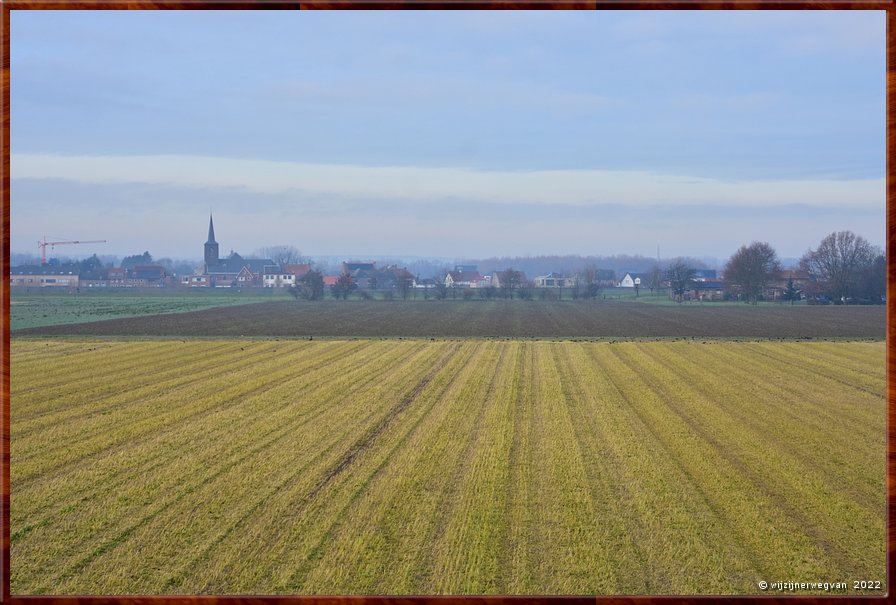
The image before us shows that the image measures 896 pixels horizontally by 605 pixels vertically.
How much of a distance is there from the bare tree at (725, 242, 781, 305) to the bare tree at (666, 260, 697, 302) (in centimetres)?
544

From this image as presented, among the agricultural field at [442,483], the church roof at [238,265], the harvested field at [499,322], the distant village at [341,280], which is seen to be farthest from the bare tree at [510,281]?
the agricultural field at [442,483]

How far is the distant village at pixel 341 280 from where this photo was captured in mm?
76000

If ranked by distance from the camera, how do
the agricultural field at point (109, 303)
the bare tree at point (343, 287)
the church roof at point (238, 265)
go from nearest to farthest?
the agricultural field at point (109, 303)
the bare tree at point (343, 287)
the church roof at point (238, 265)

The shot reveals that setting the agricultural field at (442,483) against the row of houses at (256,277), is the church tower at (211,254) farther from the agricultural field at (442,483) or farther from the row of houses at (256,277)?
the agricultural field at (442,483)

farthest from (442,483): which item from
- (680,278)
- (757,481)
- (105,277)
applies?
(105,277)

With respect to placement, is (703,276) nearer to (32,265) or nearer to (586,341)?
(586,341)

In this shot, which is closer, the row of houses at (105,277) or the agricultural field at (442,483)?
the agricultural field at (442,483)

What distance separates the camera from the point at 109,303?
64.6m

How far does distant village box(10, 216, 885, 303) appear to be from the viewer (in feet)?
249

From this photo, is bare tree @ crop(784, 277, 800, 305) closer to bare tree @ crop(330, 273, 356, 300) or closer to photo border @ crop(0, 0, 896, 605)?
bare tree @ crop(330, 273, 356, 300)

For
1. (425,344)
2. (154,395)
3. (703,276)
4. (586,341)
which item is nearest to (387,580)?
(154,395)

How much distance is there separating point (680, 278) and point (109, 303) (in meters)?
53.6

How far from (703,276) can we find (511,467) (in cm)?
7570

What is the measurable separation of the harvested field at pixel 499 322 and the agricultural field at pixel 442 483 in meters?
17.3
